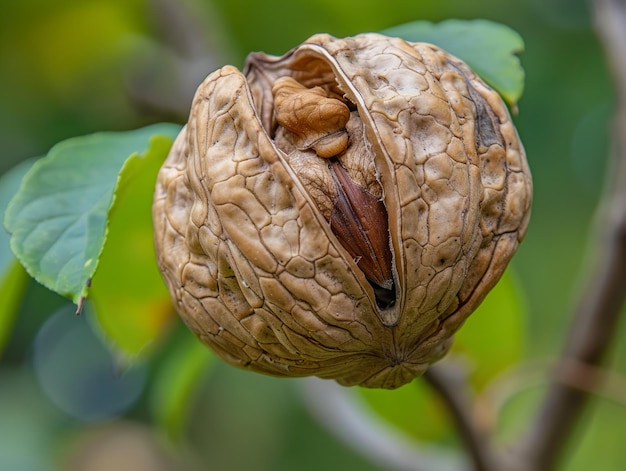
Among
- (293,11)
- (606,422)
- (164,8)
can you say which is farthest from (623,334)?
(164,8)

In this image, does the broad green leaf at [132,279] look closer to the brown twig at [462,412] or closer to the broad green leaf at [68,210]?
the broad green leaf at [68,210]

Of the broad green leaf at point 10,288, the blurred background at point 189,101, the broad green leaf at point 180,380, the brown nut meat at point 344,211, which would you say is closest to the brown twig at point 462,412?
the brown nut meat at point 344,211

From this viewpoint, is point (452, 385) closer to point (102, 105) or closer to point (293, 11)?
point (293, 11)

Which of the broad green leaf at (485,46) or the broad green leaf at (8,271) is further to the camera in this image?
the broad green leaf at (8,271)

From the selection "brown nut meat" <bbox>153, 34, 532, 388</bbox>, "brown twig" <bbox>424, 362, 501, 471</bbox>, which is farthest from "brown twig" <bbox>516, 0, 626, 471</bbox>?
"brown nut meat" <bbox>153, 34, 532, 388</bbox>

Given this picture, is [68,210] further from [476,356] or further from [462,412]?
[476,356]
